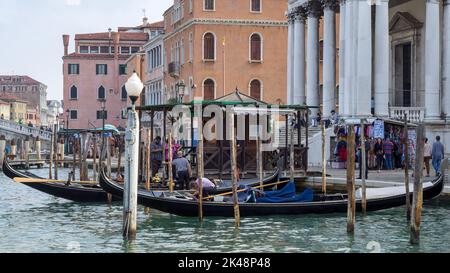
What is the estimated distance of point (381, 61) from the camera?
2275 cm

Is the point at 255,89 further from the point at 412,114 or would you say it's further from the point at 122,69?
the point at 122,69

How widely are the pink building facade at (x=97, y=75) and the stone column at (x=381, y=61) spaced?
34157mm

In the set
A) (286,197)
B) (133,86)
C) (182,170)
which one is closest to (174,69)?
(182,170)

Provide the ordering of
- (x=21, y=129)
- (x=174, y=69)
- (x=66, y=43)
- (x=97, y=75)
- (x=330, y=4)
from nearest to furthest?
(x=330, y=4), (x=174, y=69), (x=21, y=129), (x=97, y=75), (x=66, y=43)

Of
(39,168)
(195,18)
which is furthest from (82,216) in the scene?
(195,18)

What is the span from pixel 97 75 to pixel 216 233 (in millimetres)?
45606

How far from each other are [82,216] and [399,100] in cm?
1374

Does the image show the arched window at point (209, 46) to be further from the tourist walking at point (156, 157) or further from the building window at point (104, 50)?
the building window at point (104, 50)

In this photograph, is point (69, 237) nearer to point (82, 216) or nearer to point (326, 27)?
point (82, 216)

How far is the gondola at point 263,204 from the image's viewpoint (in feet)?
46.0

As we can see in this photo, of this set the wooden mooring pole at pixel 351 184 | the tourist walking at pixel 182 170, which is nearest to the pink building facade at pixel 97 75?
the tourist walking at pixel 182 170

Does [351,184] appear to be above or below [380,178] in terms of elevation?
above

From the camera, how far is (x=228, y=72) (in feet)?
116

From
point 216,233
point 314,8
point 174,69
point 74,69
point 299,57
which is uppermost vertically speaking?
point 74,69
